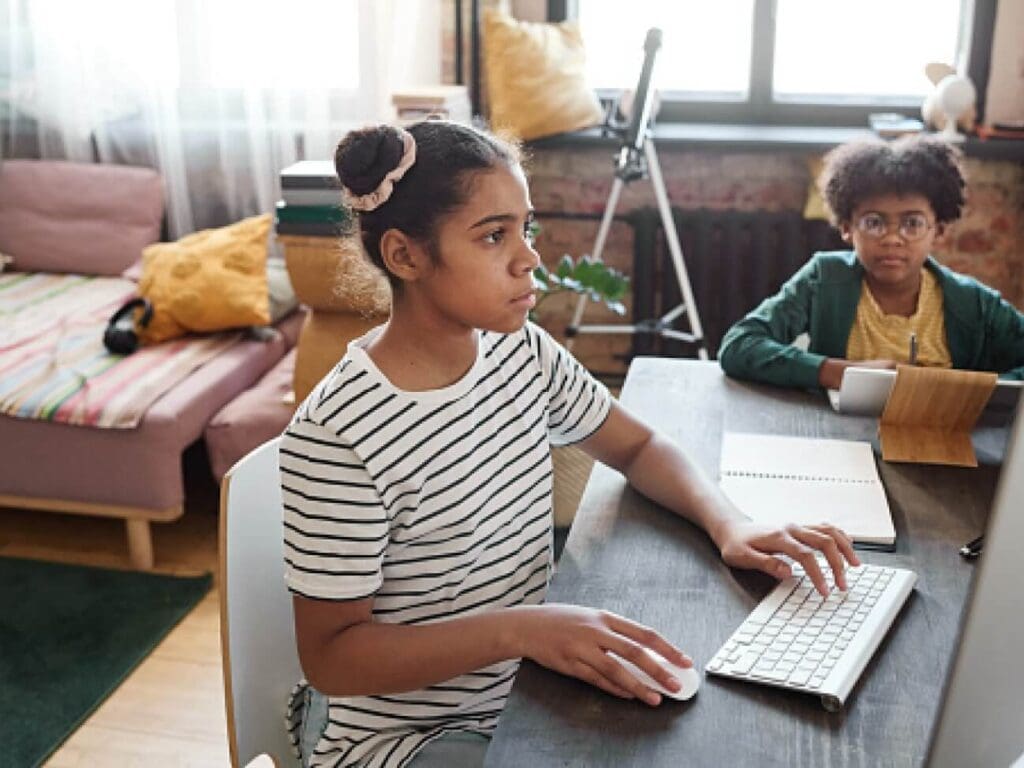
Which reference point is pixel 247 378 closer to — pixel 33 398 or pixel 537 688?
pixel 33 398

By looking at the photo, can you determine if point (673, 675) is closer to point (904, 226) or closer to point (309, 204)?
point (904, 226)

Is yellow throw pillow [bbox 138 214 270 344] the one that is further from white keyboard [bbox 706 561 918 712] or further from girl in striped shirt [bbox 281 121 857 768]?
white keyboard [bbox 706 561 918 712]

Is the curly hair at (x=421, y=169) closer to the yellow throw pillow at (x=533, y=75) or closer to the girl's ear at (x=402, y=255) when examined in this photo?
the girl's ear at (x=402, y=255)

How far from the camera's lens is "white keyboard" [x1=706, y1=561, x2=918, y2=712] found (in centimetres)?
103

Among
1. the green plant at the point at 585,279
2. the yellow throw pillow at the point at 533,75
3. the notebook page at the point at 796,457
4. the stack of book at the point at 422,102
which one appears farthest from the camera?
the yellow throw pillow at the point at 533,75

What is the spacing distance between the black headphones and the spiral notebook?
1.90 m

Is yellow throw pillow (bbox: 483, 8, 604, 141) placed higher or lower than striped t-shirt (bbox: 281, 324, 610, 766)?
higher

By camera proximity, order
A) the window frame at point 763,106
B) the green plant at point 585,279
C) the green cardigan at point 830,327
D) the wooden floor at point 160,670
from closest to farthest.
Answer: the green cardigan at point 830,327, the wooden floor at point 160,670, the green plant at point 585,279, the window frame at point 763,106

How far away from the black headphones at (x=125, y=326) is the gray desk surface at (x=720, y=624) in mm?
1758

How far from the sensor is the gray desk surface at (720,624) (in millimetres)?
955

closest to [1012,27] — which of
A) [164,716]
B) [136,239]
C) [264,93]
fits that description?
[264,93]

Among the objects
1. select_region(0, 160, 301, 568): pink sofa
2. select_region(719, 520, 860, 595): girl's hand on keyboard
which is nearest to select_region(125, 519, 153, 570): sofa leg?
select_region(0, 160, 301, 568): pink sofa

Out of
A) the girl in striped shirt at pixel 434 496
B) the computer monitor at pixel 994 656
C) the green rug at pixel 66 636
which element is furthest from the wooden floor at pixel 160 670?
the computer monitor at pixel 994 656

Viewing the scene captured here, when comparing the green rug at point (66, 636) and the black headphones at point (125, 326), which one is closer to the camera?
the green rug at point (66, 636)
